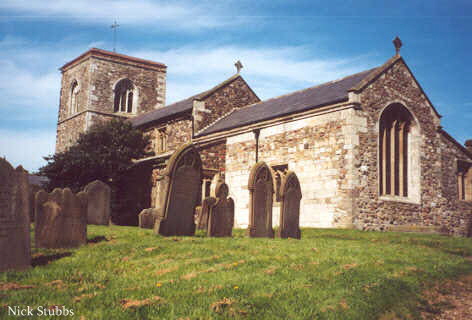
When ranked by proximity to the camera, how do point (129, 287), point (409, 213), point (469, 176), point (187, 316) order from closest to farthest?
point (187, 316) → point (129, 287) → point (409, 213) → point (469, 176)

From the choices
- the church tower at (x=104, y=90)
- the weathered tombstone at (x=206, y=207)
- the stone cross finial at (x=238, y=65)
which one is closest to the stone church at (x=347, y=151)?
the weathered tombstone at (x=206, y=207)

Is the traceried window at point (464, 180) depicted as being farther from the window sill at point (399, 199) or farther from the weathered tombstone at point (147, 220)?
the weathered tombstone at point (147, 220)

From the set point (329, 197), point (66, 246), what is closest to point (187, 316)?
point (66, 246)

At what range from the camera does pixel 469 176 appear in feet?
76.2

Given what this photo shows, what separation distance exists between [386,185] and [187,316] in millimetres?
15782

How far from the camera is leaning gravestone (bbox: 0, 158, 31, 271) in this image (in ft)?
21.4

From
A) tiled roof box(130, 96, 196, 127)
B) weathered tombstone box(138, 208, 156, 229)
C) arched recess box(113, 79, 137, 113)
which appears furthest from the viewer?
arched recess box(113, 79, 137, 113)

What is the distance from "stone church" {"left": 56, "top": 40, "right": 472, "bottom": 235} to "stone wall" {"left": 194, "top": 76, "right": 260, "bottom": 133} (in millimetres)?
64

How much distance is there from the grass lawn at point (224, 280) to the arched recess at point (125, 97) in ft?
104

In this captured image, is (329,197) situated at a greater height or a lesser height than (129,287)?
greater

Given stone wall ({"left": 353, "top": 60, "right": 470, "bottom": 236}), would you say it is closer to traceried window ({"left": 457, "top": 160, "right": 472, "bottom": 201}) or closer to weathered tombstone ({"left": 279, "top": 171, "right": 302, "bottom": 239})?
traceried window ({"left": 457, "top": 160, "right": 472, "bottom": 201})

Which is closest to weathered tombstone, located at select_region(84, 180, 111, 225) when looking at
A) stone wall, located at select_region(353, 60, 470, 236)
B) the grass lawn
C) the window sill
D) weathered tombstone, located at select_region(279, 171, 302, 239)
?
the grass lawn

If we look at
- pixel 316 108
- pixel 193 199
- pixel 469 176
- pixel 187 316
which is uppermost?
pixel 316 108

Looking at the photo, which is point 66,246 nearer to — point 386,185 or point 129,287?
point 129,287
